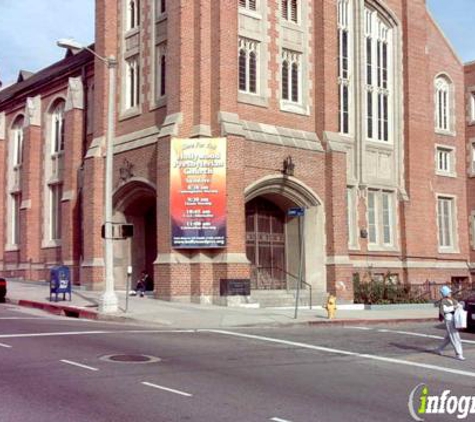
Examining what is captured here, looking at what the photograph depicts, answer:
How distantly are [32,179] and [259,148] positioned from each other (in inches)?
652

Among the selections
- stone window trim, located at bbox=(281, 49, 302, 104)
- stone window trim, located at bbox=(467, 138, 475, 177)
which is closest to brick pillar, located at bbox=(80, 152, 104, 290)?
stone window trim, located at bbox=(281, 49, 302, 104)

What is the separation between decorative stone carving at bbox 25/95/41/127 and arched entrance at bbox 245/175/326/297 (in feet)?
50.1

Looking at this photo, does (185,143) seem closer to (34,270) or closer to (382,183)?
(382,183)

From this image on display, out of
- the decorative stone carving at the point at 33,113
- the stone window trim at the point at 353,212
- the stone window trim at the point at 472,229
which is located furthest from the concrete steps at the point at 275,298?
the decorative stone carving at the point at 33,113

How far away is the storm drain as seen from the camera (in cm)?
1141

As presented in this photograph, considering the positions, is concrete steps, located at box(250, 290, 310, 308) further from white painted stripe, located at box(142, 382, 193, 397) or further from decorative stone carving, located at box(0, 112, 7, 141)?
decorative stone carving, located at box(0, 112, 7, 141)

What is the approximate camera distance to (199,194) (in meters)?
24.0

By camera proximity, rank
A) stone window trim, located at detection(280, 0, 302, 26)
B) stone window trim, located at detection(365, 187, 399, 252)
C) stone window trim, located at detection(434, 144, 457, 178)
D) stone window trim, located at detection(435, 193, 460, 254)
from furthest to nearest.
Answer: stone window trim, located at detection(434, 144, 457, 178)
stone window trim, located at detection(435, 193, 460, 254)
stone window trim, located at detection(365, 187, 399, 252)
stone window trim, located at detection(280, 0, 302, 26)

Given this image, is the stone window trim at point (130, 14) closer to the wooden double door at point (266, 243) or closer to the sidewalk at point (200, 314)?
the wooden double door at point (266, 243)

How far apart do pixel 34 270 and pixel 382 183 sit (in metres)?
18.2

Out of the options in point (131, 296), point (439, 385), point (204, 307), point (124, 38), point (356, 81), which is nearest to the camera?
point (439, 385)

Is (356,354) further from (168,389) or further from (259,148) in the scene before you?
(259,148)

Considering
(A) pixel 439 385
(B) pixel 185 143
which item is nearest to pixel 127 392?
Answer: (A) pixel 439 385

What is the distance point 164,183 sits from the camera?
80.4 ft
